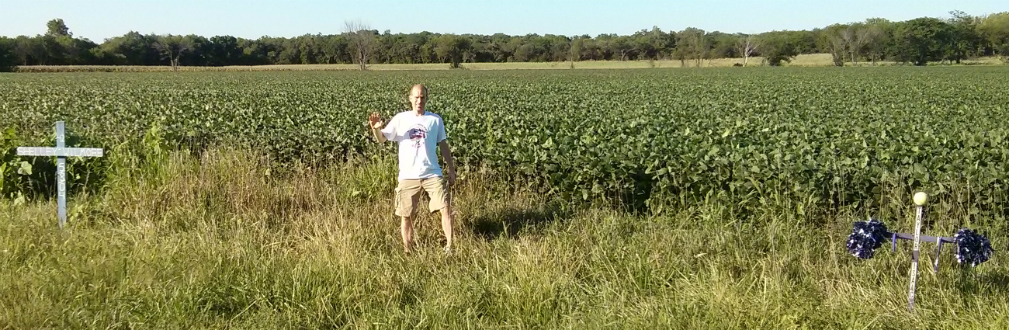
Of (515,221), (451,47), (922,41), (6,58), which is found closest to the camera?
(515,221)

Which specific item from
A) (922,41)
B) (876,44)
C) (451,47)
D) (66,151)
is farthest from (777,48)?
(66,151)

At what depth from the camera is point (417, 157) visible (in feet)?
16.2

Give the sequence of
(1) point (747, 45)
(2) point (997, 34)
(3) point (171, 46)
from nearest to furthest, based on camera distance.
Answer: (3) point (171, 46), (2) point (997, 34), (1) point (747, 45)

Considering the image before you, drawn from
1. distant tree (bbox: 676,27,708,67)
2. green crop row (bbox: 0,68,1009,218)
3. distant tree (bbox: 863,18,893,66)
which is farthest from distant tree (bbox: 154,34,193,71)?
distant tree (bbox: 863,18,893,66)

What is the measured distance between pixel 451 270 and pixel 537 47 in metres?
107

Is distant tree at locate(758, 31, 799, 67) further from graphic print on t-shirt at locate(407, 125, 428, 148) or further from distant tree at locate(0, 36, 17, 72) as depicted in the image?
graphic print on t-shirt at locate(407, 125, 428, 148)

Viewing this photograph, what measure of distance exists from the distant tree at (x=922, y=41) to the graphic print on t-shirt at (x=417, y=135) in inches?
4011

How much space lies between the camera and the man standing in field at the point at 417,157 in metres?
4.86

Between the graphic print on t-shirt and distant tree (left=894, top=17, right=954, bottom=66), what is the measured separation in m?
102

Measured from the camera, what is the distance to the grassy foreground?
372 cm

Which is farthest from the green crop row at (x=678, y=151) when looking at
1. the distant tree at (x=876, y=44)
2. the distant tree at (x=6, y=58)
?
the distant tree at (x=876, y=44)

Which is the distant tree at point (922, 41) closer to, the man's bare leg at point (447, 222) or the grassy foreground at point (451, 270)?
the grassy foreground at point (451, 270)

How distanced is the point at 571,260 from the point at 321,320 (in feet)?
5.49

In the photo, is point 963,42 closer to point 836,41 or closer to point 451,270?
point 836,41
